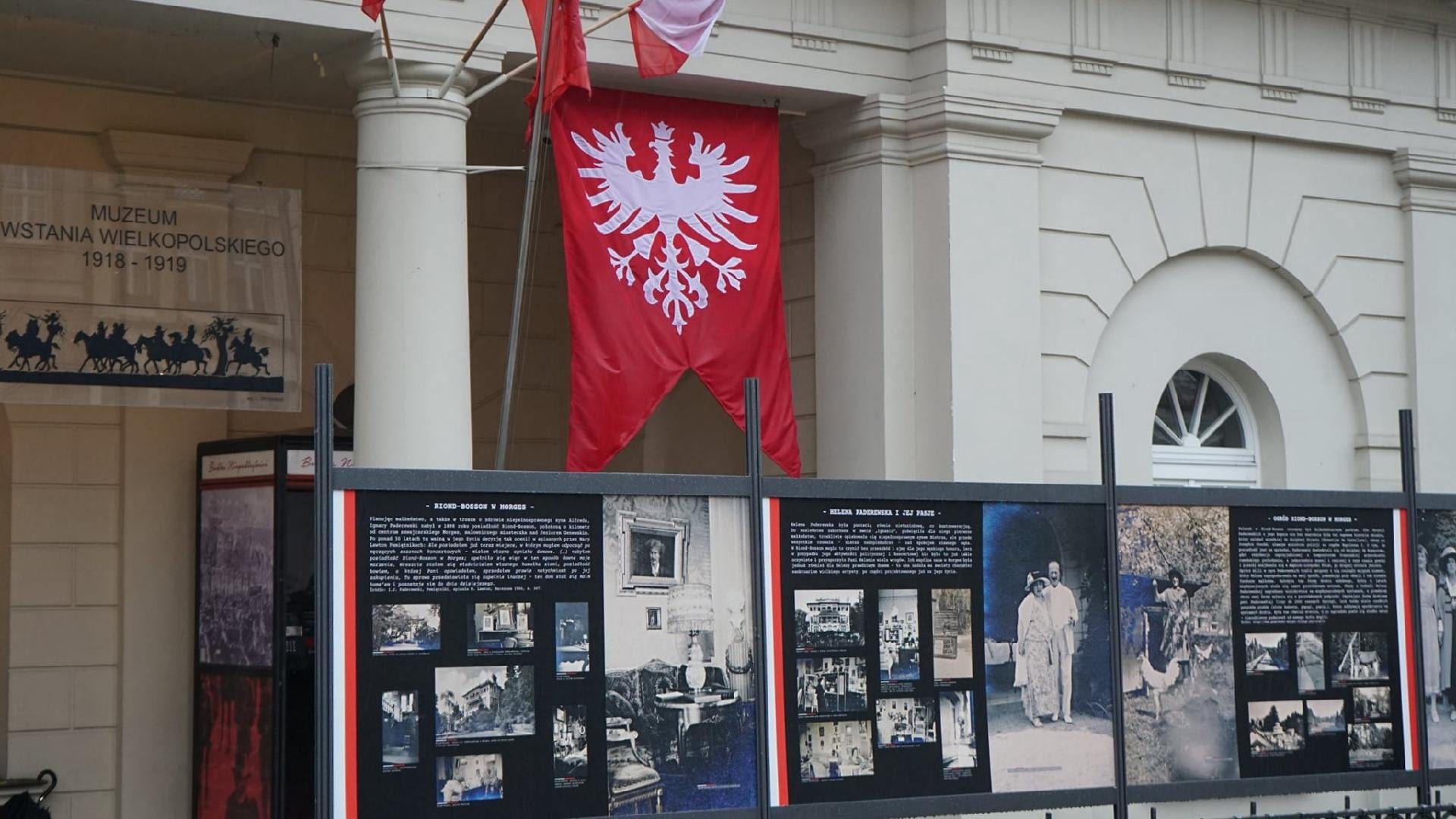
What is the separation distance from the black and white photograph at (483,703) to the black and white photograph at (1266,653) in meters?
3.66

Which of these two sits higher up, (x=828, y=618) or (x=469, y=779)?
(x=828, y=618)

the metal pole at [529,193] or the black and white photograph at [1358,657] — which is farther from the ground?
the metal pole at [529,193]

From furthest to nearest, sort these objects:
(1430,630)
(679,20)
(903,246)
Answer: (903,246)
(679,20)
(1430,630)

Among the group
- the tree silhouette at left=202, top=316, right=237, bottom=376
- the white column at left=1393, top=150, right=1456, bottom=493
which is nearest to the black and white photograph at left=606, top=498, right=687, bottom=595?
the tree silhouette at left=202, top=316, right=237, bottom=376

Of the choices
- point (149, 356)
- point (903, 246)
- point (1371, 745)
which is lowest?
point (1371, 745)

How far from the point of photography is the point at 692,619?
7762 millimetres

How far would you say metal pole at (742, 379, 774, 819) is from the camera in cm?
776

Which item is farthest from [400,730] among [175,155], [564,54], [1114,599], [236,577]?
[175,155]

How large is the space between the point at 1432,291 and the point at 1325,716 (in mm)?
6360

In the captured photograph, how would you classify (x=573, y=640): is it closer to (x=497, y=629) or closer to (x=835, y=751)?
(x=497, y=629)

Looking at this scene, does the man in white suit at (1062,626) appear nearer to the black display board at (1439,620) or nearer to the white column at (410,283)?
the black display board at (1439,620)

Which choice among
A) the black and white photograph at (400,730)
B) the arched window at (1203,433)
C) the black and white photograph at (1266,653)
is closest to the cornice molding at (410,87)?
the black and white photograph at (400,730)

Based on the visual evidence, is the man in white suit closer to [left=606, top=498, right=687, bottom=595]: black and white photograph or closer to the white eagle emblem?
[left=606, top=498, right=687, bottom=595]: black and white photograph

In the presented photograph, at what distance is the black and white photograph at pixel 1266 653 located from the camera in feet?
29.5
